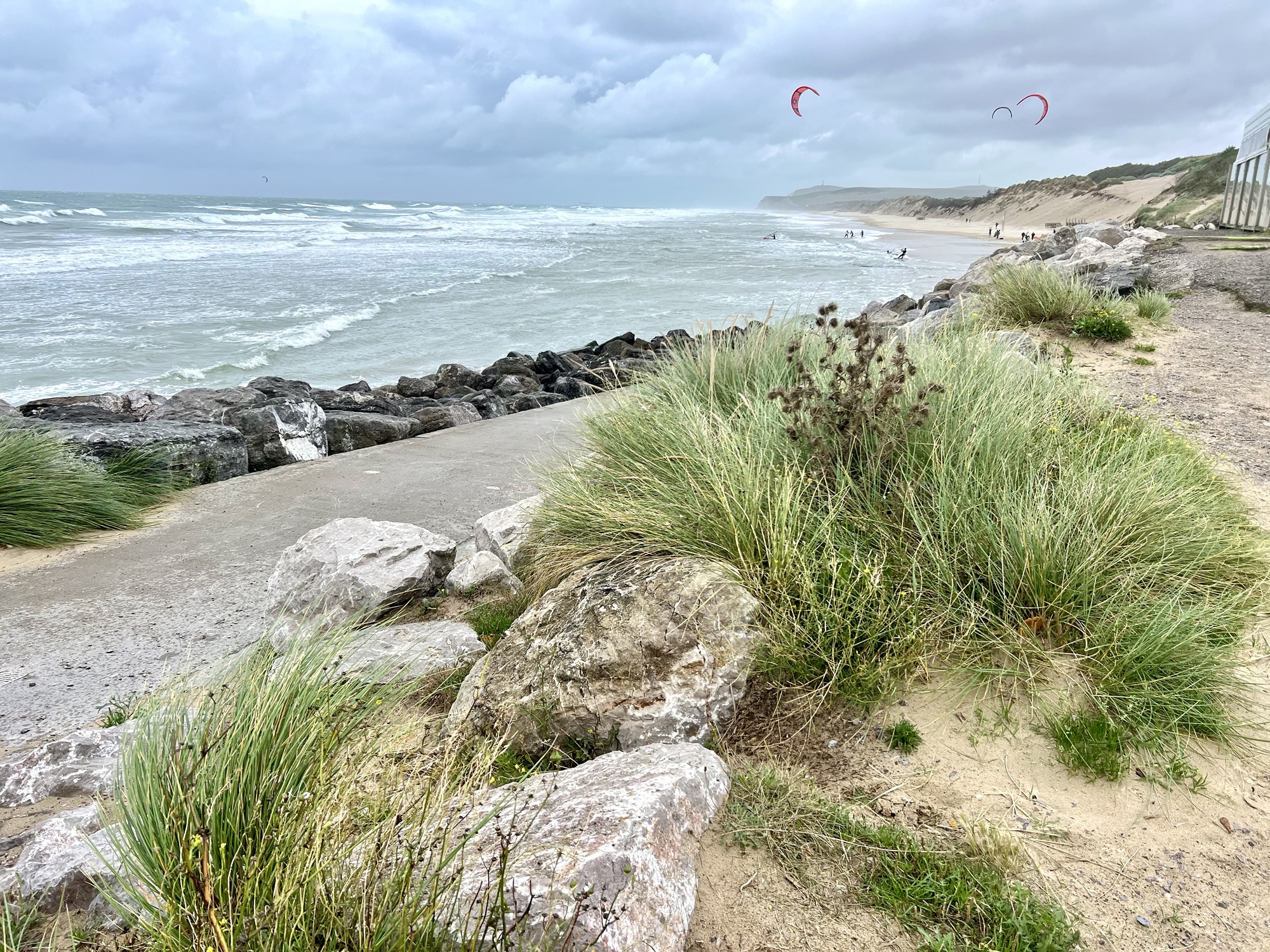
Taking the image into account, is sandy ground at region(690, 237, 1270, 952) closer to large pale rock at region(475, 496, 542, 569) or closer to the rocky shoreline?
large pale rock at region(475, 496, 542, 569)

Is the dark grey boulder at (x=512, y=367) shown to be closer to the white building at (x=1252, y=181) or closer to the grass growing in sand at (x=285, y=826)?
the grass growing in sand at (x=285, y=826)

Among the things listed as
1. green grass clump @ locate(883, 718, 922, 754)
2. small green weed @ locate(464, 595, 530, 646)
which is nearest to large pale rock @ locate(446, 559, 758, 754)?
green grass clump @ locate(883, 718, 922, 754)

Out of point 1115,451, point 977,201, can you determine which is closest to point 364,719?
point 1115,451

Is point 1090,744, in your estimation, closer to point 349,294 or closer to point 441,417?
point 441,417

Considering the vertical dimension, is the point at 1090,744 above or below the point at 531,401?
above

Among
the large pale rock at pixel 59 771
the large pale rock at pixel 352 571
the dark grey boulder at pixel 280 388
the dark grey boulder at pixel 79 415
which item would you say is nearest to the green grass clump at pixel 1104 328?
the large pale rock at pixel 352 571

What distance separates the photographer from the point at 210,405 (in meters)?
9.42

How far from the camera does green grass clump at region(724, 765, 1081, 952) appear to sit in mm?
1929

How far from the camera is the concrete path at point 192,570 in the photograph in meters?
3.68

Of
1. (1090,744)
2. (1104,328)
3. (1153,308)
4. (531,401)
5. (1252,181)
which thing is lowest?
(531,401)

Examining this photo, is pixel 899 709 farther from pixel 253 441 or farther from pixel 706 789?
pixel 253 441

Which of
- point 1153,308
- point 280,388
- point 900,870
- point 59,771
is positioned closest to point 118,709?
point 59,771

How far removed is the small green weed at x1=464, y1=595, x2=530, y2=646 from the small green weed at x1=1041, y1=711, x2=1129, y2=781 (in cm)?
222

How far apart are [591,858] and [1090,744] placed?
5.44 ft
